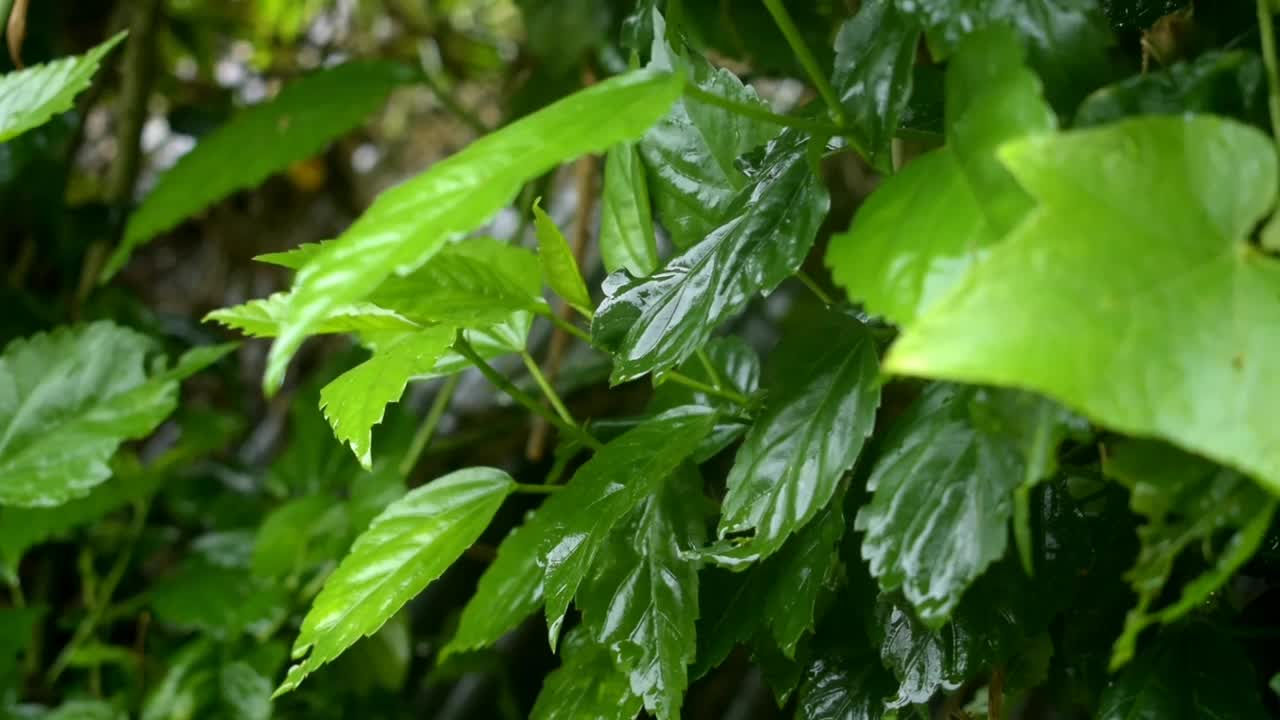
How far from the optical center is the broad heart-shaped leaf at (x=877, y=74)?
39 centimetres

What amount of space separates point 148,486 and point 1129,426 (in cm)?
101

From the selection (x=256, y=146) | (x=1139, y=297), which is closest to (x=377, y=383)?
(x=1139, y=297)

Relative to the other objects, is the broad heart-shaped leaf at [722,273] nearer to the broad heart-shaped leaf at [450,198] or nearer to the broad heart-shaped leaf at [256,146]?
the broad heart-shaped leaf at [450,198]

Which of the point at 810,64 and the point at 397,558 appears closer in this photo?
the point at 810,64

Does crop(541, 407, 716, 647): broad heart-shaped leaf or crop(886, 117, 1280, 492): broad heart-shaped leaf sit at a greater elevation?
crop(886, 117, 1280, 492): broad heart-shaped leaf

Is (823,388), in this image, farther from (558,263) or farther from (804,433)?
(558,263)

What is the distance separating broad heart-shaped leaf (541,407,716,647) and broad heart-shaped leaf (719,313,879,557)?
0.13 ft

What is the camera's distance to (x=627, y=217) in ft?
1.81

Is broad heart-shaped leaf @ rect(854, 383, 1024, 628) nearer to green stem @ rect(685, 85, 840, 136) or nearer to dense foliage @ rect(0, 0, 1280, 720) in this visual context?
dense foliage @ rect(0, 0, 1280, 720)

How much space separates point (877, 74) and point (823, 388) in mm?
134

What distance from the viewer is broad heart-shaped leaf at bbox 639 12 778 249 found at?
488mm

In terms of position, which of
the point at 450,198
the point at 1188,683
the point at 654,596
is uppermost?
the point at 450,198

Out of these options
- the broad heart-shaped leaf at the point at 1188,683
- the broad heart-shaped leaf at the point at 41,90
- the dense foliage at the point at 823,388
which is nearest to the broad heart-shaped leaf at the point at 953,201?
the dense foliage at the point at 823,388

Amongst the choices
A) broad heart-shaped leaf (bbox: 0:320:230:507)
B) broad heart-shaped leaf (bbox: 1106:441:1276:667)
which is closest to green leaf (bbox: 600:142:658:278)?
broad heart-shaped leaf (bbox: 1106:441:1276:667)
